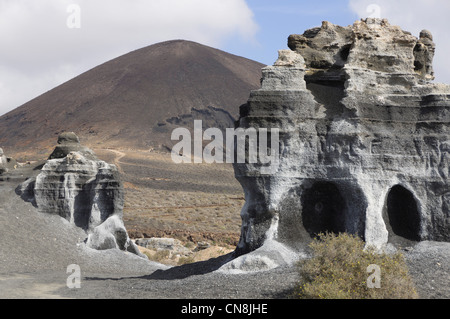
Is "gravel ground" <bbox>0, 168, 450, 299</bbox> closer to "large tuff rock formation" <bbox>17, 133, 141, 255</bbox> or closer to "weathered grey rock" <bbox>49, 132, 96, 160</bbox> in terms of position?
"large tuff rock formation" <bbox>17, 133, 141, 255</bbox>

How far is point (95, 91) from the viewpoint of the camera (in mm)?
94000

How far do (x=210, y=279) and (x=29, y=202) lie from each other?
11.4 meters

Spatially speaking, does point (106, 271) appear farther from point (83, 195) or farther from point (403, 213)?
point (403, 213)

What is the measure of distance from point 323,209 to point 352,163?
1414 mm

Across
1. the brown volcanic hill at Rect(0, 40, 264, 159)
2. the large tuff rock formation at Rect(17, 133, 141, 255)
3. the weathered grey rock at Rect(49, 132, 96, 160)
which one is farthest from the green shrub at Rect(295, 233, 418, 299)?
the brown volcanic hill at Rect(0, 40, 264, 159)

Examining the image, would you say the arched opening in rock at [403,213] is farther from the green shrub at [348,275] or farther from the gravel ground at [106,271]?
the green shrub at [348,275]

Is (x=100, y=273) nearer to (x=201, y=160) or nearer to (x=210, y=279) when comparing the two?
(x=210, y=279)

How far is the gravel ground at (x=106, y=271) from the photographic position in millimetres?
11508

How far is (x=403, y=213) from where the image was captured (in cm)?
1449

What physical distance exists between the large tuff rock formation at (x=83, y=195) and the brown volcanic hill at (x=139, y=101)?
5051 cm

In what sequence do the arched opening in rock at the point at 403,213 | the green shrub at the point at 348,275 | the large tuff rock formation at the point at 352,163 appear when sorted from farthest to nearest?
1. the arched opening in rock at the point at 403,213
2. the large tuff rock formation at the point at 352,163
3. the green shrub at the point at 348,275

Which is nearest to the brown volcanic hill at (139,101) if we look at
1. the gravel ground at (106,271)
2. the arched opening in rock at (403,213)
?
the gravel ground at (106,271)

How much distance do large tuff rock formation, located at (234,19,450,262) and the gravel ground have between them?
1.00 m
